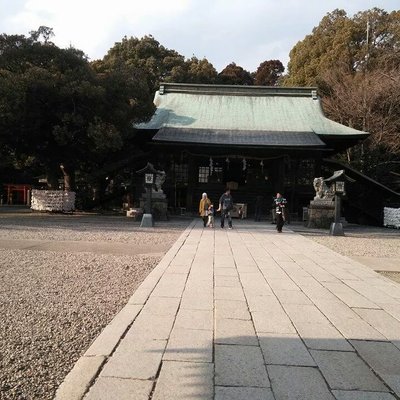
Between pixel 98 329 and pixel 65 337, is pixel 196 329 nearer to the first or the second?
pixel 98 329

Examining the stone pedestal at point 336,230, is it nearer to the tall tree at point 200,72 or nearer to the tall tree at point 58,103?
the tall tree at point 58,103

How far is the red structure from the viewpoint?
27.8 meters

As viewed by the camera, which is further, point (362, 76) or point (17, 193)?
point (17, 193)

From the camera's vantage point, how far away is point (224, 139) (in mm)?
19797

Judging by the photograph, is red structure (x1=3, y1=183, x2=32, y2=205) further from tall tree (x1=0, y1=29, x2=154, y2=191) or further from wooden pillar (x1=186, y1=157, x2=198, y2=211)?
wooden pillar (x1=186, y1=157, x2=198, y2=211)

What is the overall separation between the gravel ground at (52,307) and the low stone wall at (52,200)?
1139 cm

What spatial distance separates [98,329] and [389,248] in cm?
984

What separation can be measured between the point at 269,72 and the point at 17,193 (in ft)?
114

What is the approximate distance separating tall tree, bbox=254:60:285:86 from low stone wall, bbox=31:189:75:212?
3575 cm

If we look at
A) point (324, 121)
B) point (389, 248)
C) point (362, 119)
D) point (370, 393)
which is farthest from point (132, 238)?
point (362, 119)

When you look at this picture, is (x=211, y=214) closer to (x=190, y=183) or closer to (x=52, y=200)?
(x=190, y=183)

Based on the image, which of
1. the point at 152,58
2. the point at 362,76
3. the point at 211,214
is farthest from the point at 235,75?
the point at 211,214

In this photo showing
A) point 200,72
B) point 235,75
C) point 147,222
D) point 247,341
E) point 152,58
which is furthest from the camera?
point 235,75

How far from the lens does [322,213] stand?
1697cm
